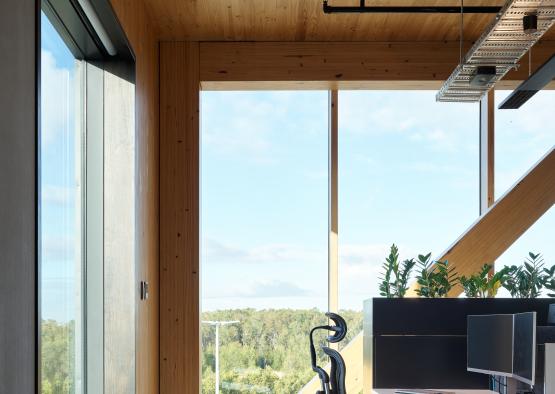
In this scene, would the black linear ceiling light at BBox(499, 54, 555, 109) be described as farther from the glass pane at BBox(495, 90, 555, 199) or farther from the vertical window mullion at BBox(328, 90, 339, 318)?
the vertical window mullion at BBox(328, 90, 339, 318)

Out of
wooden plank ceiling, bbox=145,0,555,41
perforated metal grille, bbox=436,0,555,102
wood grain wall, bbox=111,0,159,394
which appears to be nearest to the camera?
perforated metal grille, bbox=436,0,555,102

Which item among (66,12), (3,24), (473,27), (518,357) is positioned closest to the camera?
(3,24)

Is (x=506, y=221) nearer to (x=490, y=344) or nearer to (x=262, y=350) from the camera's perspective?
(x=490, y=344)

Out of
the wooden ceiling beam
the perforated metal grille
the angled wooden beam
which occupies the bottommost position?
the angled wooden beam

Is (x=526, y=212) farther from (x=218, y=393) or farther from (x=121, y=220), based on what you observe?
(x=121, y=220)

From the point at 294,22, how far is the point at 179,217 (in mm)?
1544

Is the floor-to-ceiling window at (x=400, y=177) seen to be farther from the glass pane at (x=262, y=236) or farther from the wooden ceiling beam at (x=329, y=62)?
the wooden ceiling beam at (x=329, y=62)

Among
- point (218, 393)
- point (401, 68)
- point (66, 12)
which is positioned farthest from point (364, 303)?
point (66, 12)

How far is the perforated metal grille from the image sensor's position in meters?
3.98

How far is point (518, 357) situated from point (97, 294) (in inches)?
90.0

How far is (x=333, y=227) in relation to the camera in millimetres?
6516

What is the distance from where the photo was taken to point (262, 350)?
6496mm

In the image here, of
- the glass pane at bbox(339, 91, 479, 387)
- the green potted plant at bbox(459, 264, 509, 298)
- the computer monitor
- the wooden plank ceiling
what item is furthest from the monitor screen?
the wooden plank ceiling

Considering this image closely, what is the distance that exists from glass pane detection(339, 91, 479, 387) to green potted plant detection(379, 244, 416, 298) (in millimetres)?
556
